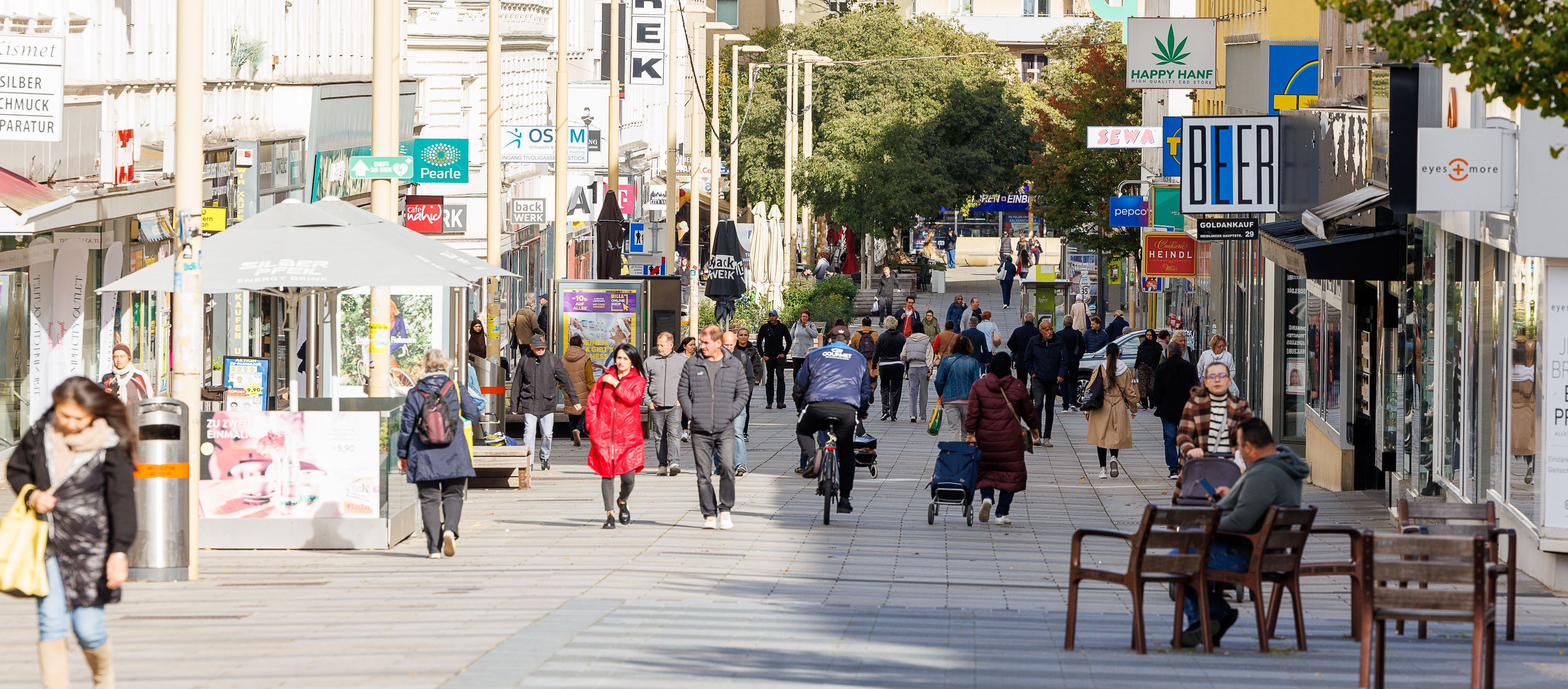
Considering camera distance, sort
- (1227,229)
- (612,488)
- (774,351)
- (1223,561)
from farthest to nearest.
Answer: (774,351) < (1227,229) < (612,488) < (1223,561)

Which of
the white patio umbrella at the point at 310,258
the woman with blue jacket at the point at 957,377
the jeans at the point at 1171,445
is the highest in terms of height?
the white patio umbrella at the point at 310,258

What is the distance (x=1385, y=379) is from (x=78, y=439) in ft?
48.5

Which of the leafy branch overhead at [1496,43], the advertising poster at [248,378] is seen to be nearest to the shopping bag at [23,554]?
the leafy branch overhead at [1496,43]

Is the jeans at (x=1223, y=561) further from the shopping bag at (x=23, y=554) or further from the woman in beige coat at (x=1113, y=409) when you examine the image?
the woman in beige coat at (x=1113, y=409)

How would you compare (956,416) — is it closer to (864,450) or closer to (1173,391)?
(864,450)

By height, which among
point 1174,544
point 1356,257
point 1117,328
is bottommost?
point 1174,544

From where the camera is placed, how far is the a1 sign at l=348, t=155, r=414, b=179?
16.9 meters

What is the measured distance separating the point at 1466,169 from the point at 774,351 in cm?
2032

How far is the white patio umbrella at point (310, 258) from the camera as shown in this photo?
A: 1467 cm

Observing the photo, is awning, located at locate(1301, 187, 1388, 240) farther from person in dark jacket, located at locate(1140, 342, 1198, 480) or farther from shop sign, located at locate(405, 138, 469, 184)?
shop sign, located at locate(405, 138, 469, 184)

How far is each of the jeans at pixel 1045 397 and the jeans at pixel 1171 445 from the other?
4.82 m

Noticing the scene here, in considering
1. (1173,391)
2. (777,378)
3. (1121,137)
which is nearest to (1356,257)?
(1173,391)

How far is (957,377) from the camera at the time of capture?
22031 mm

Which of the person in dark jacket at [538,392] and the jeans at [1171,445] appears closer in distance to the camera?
the jeans at [1171,445]
